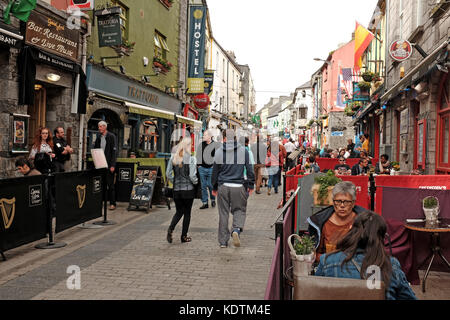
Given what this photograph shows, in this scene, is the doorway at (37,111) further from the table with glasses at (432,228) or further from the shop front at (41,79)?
the table with glasses at (432,228)

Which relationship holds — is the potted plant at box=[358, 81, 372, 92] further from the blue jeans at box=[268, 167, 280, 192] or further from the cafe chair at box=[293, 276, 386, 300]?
the cafe chair at box=[293, 276, 386, 300]

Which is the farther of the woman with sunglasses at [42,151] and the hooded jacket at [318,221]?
the woman with sunglasses at [42,151]

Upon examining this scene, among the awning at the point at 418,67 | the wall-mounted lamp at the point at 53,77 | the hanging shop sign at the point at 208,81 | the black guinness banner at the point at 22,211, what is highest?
the hanging shop sign at the point at 208,81

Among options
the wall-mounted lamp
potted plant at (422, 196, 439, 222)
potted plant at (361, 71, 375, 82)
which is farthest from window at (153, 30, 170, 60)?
potted plant at (422, 196, 439, 222)

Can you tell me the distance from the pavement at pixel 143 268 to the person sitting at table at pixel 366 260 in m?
0.82

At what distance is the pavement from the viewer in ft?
15.3

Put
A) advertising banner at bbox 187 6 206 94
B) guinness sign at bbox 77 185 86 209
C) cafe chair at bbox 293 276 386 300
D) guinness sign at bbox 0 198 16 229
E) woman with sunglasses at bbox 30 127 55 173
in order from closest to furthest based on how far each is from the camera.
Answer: cafe chair at bbox 293 276 386 300
guinness sign at bbox 0 198 16 229
guinness sign at bbox 77 185 86 209
woman with sunglasses at bbox 30 127 55 173
advertising banner at bbox 187 6 206 94

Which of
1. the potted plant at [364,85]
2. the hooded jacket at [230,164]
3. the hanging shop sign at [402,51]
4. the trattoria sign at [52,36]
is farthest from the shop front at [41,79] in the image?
the potted plant at [364,85]

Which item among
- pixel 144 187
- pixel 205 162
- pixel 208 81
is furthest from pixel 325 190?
pixel 208 81

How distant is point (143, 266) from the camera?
5.68m

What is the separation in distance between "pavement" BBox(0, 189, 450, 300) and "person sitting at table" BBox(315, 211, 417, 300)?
82 cm

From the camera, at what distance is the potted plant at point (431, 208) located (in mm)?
5367
